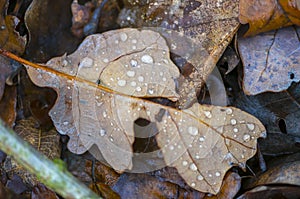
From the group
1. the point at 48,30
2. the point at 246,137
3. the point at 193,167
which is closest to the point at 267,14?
the point at 246,137

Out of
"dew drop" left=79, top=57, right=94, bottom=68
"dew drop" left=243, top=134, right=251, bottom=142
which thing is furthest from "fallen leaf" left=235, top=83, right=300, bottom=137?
"dew drop" left=79, top=57, right=94, bottom=68

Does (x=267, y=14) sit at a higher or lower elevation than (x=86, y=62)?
higher

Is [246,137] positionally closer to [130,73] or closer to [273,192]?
[273,192]

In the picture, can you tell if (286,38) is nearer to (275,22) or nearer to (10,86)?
(275,22)

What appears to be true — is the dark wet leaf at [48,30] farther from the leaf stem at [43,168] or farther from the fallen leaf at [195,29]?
the leaf stem at [43,168]

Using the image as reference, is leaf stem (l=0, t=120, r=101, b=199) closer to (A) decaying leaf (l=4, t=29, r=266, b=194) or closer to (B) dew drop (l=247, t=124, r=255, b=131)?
(A) decaying leaf (l=4, t=29, r=266, b=194)

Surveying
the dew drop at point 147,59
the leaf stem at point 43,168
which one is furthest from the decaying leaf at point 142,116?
the leaf stem at point 43,168
